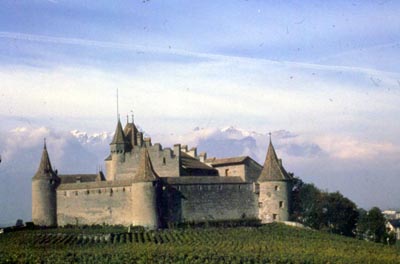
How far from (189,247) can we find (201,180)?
45.3 ft

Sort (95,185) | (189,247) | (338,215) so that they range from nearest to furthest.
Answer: (189,247) < (95,185) < (338,215)

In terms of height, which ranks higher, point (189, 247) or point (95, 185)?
point (95, 185)

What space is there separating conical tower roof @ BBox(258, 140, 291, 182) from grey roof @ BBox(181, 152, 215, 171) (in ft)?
17.7

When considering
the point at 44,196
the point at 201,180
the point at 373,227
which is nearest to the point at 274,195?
the point at 201,180

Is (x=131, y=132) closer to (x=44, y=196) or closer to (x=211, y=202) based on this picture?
(x=44, y=196)

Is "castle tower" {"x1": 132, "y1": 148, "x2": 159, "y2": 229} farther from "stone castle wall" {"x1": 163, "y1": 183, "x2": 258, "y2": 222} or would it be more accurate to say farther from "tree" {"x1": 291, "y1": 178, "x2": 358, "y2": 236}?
"tree" {"x1": 291, "y1": 178, "x2": 358, "y2": 236}

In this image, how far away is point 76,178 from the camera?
2557 inches

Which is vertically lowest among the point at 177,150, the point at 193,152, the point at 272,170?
the point at 272,170

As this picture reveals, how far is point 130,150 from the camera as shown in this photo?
2429 inches

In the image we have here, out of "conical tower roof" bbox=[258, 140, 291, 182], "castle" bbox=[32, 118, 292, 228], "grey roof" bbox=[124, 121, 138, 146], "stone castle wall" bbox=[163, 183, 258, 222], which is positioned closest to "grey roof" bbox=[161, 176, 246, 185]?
"castle" bbox=[32, 118, 292, 228]

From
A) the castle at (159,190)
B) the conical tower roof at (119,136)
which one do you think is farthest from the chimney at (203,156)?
the conical tower roof at (119,136)

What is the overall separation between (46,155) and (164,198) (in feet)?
43.2

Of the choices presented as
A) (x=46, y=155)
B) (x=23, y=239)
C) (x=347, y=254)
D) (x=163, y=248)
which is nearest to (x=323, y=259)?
(x=347, y=254)

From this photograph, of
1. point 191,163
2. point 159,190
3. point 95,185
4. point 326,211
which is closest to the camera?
point 159,190
